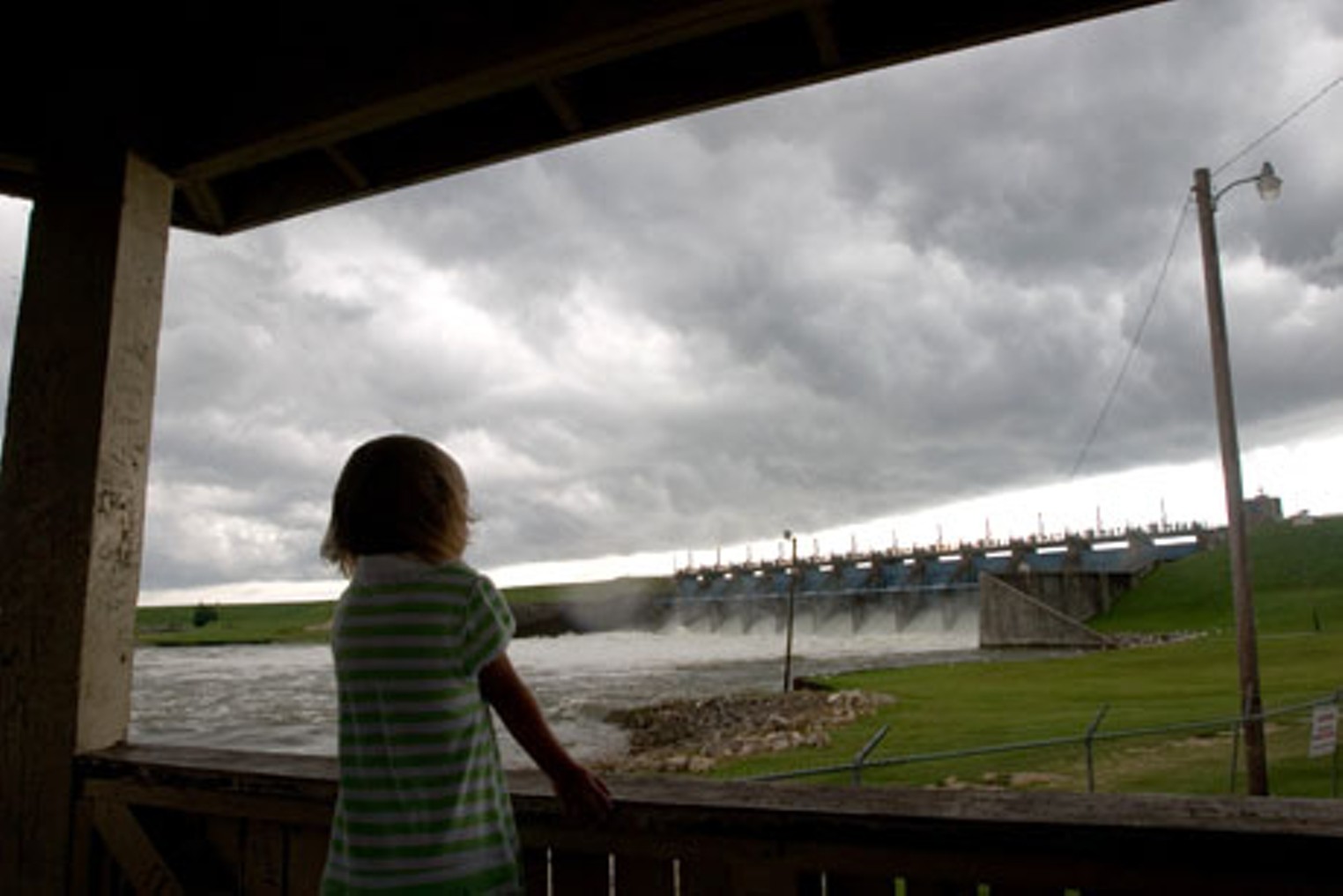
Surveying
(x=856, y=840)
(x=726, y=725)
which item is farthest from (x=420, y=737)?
(x=726, y=725)

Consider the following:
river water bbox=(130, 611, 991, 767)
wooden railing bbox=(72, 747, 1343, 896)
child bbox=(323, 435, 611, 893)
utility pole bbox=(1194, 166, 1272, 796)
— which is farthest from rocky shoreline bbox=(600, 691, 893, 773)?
child bbox=(323, 435, 611, 893)

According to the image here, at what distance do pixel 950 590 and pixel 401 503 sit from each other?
76491mm

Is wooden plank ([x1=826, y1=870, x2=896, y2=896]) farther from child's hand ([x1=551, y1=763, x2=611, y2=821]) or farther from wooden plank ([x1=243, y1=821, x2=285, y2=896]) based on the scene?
wooden plank ([x1=243, y1=821, x2=285, y2=896])

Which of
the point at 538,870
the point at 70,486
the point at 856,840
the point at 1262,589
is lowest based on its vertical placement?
the point at 538,870

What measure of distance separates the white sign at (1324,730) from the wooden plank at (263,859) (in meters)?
8.60

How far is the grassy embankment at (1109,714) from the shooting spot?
11.1 metres

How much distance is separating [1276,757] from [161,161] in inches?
545

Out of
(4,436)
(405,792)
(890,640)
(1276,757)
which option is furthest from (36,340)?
(890,640)

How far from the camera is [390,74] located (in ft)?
9.12

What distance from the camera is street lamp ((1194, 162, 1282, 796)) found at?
400 inches

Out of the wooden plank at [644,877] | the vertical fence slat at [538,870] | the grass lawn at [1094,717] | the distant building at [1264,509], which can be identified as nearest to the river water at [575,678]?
the vertical fence slat at [538,870]

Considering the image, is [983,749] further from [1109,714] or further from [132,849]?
[1109,714]

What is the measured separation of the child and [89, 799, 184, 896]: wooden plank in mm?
1311

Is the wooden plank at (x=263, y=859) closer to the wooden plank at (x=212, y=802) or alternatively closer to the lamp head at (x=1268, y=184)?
the wooden plank at (x=212, y=802)
